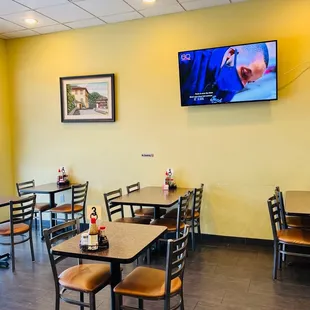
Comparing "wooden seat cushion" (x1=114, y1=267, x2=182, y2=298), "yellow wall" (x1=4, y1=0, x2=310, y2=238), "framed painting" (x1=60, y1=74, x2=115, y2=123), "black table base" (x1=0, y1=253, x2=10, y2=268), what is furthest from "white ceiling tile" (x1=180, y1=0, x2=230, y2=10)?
"black table base" (x1=0, y1=253, x2=10, y2=268)

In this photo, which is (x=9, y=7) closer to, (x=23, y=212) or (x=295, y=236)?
(x=23, y=212)

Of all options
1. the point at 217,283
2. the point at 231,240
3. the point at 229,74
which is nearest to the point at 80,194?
the point at 231,240

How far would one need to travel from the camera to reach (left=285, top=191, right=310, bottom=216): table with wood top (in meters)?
3.18

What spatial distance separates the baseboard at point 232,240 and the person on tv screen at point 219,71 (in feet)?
6.31

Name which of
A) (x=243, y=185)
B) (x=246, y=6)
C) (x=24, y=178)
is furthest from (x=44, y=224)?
(x=246, y=6)

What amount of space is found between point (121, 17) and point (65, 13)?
80cm

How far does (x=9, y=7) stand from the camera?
4.52 meters

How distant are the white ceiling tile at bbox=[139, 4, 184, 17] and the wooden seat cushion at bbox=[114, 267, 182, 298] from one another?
3553mm

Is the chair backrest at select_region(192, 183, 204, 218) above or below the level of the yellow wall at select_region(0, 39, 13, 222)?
below

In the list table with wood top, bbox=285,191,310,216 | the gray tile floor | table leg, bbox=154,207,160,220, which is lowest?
the gray tile floor

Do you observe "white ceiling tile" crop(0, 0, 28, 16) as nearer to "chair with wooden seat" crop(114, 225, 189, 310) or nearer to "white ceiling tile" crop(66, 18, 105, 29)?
"white ceiling tile" crop(66, 18, 105, 29)

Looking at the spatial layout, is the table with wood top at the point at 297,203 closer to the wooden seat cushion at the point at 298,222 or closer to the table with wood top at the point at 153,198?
the wooden seat cushion at the point at 298,222

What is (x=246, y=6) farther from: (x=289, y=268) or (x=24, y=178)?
(x=24, y=178)

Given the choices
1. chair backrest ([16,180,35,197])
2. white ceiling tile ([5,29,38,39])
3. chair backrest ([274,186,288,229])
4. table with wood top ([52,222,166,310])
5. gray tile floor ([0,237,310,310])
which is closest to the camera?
table with wood top ([52,222,166,310])
